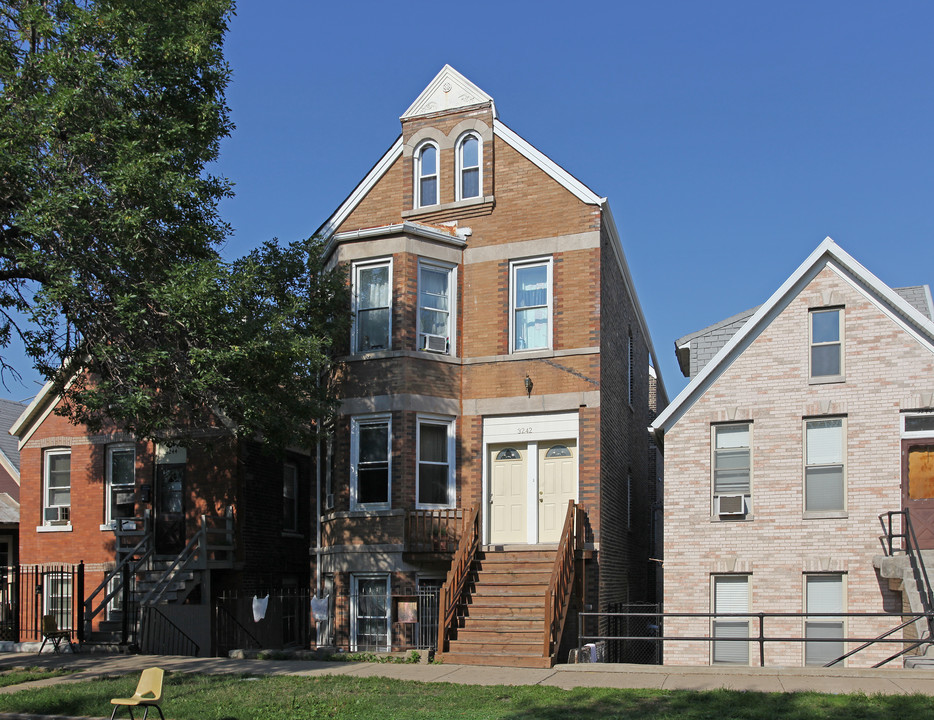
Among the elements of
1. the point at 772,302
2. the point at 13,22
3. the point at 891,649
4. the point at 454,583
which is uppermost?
the point at 13,22

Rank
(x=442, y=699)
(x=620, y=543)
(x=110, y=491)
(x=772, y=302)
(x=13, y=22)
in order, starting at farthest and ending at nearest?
(x=110, y=491), (x=620, y=543), (x=772, y=302), (x=13, y=22), (x=442, y=699)

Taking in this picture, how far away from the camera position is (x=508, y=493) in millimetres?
20281

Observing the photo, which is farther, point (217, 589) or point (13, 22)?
point (217, 589)

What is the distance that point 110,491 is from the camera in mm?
23828

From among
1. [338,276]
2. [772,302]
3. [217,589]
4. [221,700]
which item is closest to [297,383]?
[338,276]

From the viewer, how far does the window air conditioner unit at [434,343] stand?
2058 centimetres

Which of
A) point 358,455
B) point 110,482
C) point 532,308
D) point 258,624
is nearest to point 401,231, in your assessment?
point 532,308

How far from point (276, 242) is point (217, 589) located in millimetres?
8154

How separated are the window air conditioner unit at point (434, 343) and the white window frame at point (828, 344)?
705cm

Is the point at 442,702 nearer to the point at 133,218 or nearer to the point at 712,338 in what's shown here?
the point at 133,218

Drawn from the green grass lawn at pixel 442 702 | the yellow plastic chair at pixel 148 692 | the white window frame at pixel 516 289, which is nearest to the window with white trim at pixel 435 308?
the white window frame at pixel 516 289

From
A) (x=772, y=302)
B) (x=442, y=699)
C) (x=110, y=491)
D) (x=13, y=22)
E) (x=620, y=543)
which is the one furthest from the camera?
(x=110, y=491)

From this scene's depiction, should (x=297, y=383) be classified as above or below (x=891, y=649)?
above

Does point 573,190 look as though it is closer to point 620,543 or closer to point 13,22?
point 620,543
